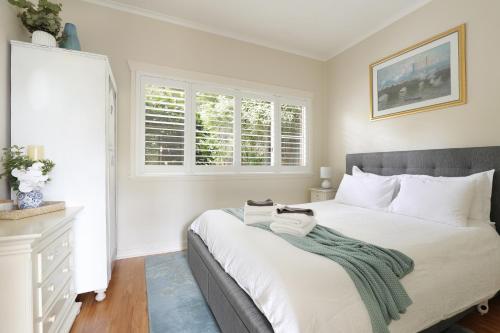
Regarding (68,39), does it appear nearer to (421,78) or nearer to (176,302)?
(176,302)

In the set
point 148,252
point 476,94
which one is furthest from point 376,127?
point 148,252

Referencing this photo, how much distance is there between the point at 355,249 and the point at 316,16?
2865mm

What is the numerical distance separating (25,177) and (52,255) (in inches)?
21.4

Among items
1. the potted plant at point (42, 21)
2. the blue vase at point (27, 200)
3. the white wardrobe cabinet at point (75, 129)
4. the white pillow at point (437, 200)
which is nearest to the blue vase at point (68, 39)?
the potted plant at point (42, 21)

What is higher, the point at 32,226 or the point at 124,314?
the point at 32,226

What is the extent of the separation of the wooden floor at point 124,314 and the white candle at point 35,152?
3.92ft

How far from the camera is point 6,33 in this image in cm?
175

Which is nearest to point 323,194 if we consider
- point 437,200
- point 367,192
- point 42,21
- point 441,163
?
point 367,192

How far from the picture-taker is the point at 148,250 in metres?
2.88

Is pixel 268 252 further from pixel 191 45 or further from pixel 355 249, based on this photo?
pixel 191 45

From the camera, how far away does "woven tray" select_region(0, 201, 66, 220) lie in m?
1.41

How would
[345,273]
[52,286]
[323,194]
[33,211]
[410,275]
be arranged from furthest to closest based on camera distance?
[323,194], [33,211], [52,286], [410,275], [345,273]

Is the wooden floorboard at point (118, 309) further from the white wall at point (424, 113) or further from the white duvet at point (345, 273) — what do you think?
the white wall at point (424, 113)

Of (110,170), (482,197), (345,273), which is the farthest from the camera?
(110,170)
